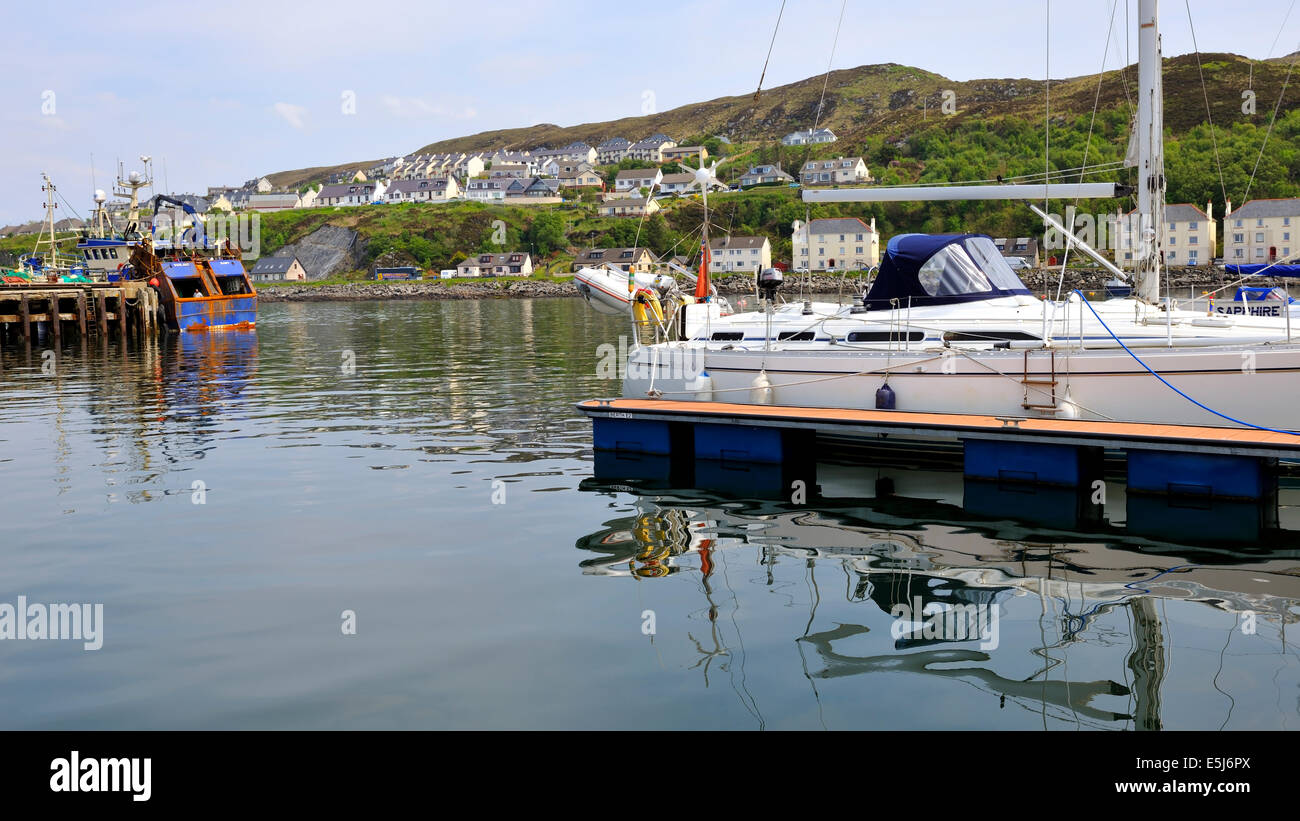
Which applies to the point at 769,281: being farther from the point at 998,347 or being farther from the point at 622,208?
the point at 622,208

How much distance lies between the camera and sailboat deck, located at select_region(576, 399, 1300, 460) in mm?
11992

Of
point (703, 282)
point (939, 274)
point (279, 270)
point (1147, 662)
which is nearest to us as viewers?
point (1147, 662)

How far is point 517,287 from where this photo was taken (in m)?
120

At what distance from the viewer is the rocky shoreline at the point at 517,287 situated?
316 feet

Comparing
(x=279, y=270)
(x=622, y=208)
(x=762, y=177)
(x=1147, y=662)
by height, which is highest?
(x=762, y=177)

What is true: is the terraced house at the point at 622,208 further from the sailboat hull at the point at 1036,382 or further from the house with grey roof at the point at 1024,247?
the sailboat hull at the point at 1036,382

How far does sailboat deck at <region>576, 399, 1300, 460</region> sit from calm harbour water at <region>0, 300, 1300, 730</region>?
976 mm

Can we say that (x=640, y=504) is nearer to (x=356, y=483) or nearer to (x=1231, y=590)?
(x=356, y=483)

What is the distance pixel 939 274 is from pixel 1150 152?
3674 millimetres

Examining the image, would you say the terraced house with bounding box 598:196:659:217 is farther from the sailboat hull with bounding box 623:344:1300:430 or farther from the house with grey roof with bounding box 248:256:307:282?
the sailboat hull with bounding box 623:344:1300:430

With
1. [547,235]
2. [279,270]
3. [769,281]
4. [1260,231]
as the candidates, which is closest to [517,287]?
[547,235]

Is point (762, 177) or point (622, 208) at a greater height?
point (762, 177)

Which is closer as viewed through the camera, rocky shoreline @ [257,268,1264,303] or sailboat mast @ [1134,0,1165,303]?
sailboat mast @ [1134,0,1165,303]

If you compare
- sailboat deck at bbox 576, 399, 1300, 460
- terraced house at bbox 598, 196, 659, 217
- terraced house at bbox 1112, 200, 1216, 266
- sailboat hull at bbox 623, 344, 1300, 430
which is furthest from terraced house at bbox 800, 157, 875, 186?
sailboat deck at bbox 576, 399, 1300, 460
